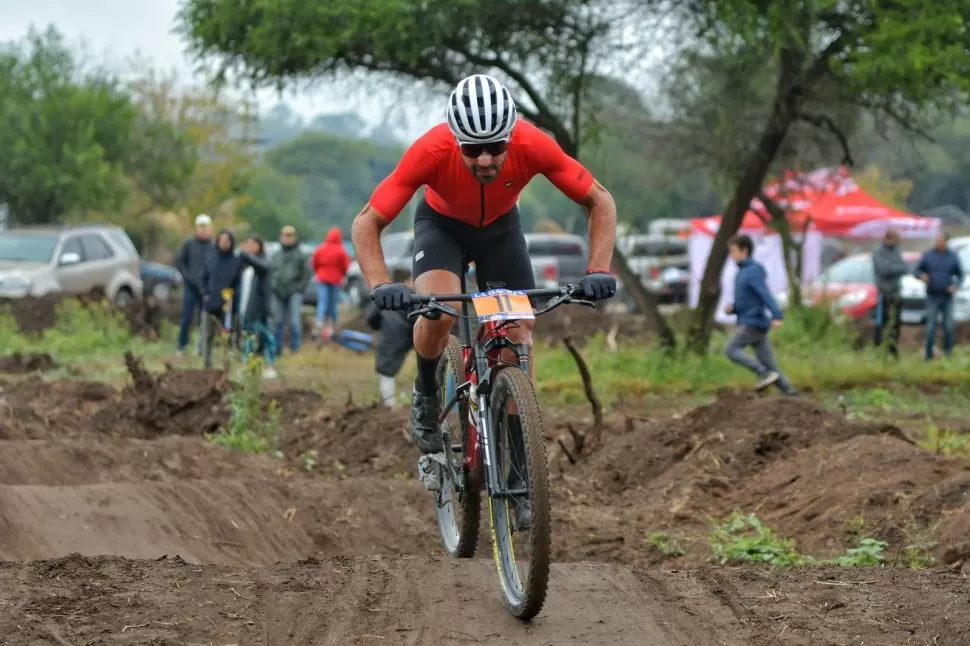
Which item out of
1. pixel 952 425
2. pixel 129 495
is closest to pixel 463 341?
pixel 129 495

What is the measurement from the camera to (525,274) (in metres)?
7.34

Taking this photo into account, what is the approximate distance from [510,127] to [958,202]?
76373 millimetres

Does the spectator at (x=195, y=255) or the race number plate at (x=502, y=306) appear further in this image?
the spectator at (x=195, y=255)

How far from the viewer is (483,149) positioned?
6609 mm

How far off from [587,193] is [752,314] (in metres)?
8.30

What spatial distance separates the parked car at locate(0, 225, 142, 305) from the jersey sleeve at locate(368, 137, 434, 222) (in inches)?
807

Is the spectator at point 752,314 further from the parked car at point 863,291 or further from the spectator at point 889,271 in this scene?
the parked car at point 863,291

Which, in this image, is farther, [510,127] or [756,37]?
[756,37]

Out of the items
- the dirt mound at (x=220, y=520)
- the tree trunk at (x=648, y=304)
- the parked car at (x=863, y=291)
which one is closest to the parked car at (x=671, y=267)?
the parked car at (x=863, y=291)

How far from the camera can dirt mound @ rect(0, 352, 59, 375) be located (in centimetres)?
A: 1938

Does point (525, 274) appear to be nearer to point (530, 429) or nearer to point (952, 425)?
point (530, 429)

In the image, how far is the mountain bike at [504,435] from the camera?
587cm

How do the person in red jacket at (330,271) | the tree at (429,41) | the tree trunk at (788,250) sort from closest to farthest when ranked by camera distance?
1. the tree at (429,41)
2. the tree trunk at (788,250)
3. the person in red jacket at (330,271)

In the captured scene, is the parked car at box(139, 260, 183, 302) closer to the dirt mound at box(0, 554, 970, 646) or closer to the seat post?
the seat post
